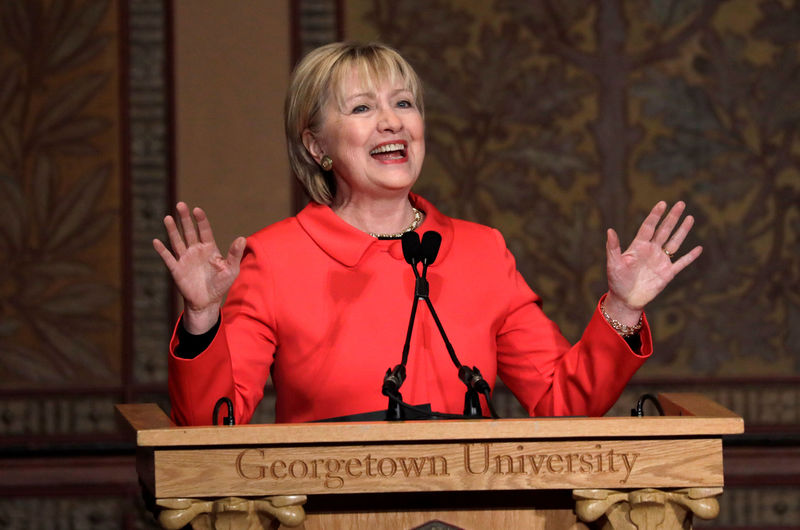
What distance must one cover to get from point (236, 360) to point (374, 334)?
0.27 metres

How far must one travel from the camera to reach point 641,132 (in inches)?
164

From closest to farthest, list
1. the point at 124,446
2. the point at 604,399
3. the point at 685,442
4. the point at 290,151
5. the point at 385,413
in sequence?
the point at 685,442
the point at 385,413
the point at 604,399
the point at 290,151
the point at 124,446

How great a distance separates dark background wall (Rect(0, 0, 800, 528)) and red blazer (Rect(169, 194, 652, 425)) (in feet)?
5.72

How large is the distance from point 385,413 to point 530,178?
2257 millimetres

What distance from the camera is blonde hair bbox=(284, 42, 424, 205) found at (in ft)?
7.75

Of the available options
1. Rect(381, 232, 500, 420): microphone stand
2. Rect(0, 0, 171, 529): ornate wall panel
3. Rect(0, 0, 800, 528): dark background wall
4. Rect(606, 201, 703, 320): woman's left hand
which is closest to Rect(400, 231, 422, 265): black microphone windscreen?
Rect(381, 232, 500, 420): microphone stand

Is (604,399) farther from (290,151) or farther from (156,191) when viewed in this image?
(156,191)

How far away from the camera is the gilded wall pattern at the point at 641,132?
4141 mm

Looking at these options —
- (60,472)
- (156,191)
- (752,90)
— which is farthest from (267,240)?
(752,90)

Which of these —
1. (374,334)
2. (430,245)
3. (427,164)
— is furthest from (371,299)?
(427,164)

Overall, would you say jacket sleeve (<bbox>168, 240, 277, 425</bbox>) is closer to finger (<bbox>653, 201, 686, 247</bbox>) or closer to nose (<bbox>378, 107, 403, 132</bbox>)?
nose (<bbox>378, 107, 403, 132</bbox>)

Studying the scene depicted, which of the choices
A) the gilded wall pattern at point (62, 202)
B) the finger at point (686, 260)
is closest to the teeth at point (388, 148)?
the finger at point (686, 260)

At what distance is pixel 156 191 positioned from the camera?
13.5 feet

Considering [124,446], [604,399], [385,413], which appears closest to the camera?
[385,413]
